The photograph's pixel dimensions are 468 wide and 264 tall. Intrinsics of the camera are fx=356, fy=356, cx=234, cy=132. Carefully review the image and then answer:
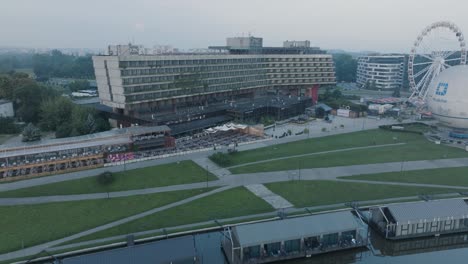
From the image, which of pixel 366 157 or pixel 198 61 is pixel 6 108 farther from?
pixel 366 157

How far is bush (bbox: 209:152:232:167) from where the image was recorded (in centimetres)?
5844

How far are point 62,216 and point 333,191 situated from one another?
34138mm

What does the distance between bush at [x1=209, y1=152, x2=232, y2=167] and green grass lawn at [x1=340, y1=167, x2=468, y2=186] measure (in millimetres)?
18457

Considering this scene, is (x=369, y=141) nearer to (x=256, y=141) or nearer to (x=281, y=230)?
(x=256, y=141)

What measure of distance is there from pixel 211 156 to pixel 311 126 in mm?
37035

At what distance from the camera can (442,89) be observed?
74375 mm

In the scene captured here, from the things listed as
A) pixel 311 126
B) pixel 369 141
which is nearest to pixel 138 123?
pixel 311 126

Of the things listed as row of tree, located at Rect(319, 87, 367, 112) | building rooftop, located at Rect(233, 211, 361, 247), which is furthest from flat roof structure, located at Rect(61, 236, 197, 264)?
row of tree, located at Rect(319, 87, 367, 112)

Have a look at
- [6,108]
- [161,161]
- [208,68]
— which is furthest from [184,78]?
[6,108]

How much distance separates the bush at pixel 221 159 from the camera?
58.4m

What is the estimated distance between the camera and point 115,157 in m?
58.6

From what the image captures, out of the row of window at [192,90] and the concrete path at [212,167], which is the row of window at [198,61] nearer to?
the row of window at [192,90]

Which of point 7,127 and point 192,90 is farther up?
point 192,90

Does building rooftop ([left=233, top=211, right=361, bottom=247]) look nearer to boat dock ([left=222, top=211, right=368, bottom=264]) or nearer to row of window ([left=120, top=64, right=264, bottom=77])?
boat dock ([left=222, top=211, right=368, bottom=264])
